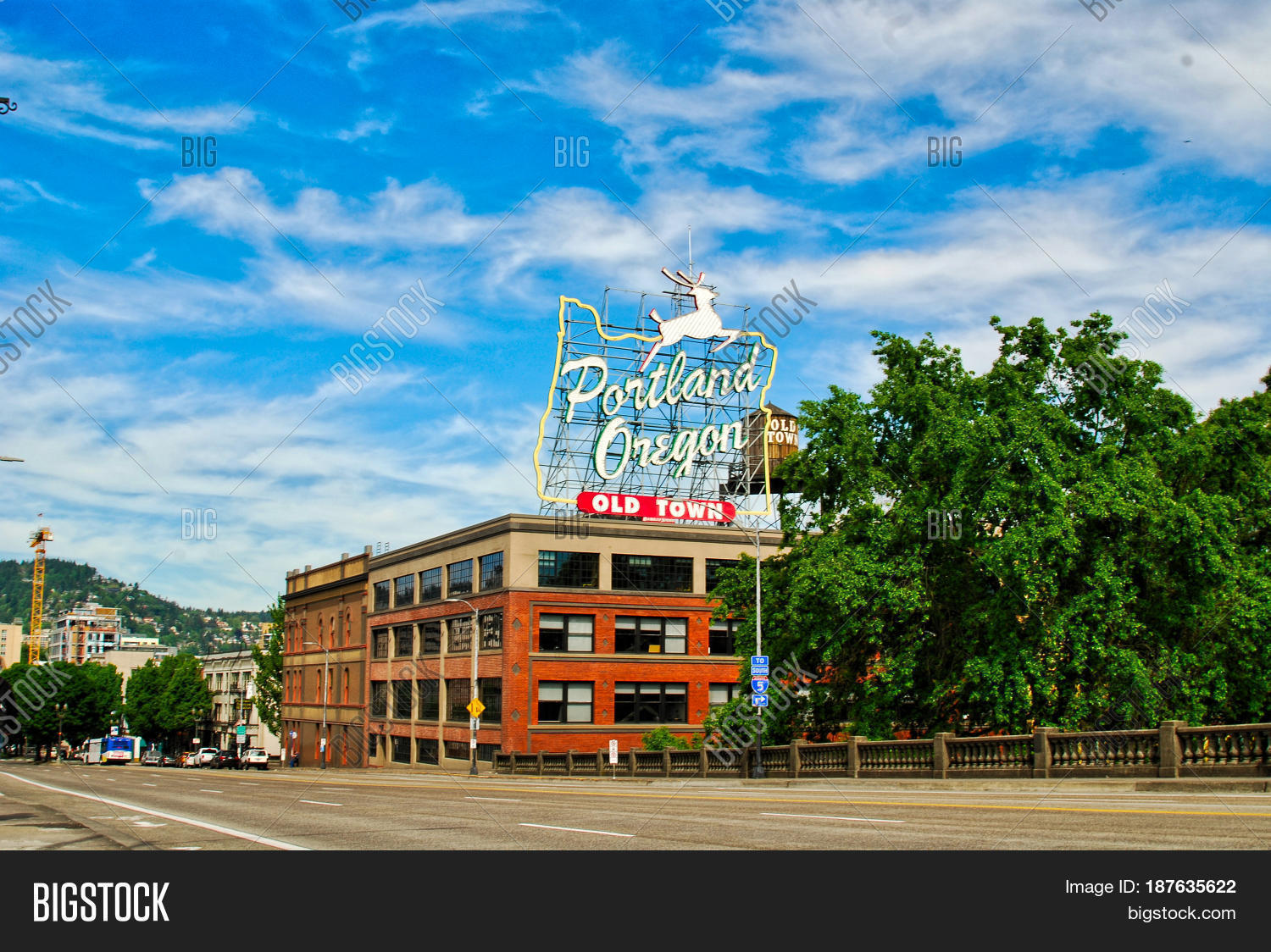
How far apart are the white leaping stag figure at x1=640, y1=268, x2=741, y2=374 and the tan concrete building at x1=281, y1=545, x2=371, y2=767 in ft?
110

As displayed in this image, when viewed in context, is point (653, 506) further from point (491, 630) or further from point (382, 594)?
point (382, 594)

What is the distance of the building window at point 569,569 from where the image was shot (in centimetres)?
6100

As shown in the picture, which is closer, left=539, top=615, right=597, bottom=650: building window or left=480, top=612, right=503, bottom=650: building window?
left=539, top=615, right=597, bottom=650: building window

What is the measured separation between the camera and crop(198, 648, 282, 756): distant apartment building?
131000 mm

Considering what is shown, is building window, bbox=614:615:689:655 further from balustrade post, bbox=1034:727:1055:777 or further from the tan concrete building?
balustrade post, bbox=1034:727:1055:777

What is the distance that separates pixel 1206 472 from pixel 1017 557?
1030cm

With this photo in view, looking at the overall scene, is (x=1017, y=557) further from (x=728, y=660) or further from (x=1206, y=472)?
(x=728, y=660)

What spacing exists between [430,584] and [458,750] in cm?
1194

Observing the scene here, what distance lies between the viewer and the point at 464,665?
64.4 meters

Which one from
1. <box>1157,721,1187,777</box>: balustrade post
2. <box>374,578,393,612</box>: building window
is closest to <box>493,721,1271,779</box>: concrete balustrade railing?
<box>1157,721,1187,777</box>: balustrade post

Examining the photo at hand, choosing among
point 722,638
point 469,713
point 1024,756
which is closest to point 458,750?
point 469,713

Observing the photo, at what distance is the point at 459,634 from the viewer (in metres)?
66.1

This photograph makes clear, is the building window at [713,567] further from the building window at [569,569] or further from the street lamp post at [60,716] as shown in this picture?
the street lamp post at [60,716]
